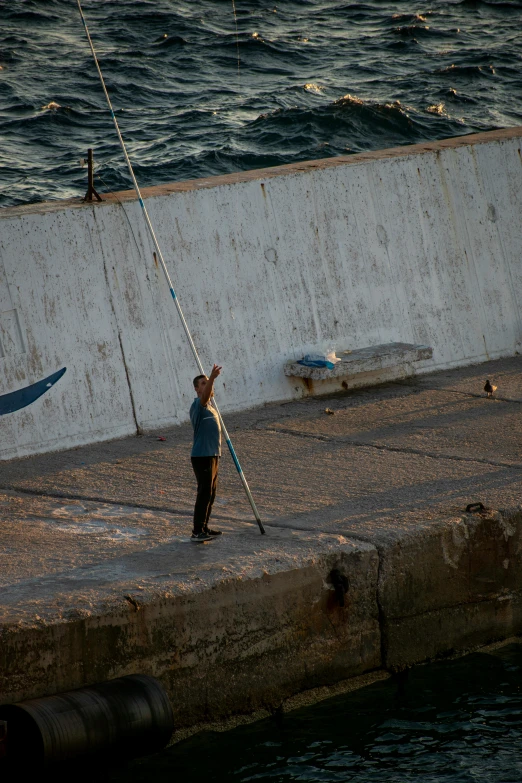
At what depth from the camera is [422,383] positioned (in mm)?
11531

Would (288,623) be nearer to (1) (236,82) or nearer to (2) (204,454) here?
(2) (204,454)

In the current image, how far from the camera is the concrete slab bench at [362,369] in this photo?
10.9 m

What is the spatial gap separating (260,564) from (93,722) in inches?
58.2

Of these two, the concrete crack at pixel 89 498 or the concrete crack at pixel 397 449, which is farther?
the concrete crack at pixel 397 449

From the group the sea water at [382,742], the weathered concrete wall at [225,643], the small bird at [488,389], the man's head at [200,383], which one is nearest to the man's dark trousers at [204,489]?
the man's head at [200,383]

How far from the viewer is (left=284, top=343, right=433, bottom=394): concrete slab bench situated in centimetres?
1088

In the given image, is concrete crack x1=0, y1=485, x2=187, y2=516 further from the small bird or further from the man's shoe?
the small bird

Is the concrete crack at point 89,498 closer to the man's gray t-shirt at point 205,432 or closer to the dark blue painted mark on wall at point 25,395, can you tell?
the man's gray t-shirt at point 205,432


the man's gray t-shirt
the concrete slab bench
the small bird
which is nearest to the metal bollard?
the man's gray t-shirt

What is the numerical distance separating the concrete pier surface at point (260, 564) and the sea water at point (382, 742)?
0.58 feet

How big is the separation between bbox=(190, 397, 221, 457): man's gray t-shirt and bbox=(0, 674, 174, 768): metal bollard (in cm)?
174

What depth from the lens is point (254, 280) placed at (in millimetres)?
10953

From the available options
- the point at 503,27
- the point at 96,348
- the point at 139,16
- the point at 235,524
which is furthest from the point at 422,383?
the point at 503,27

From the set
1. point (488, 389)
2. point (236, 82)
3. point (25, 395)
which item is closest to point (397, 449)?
point (488, 389)
